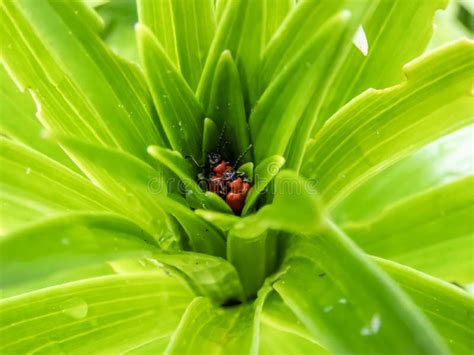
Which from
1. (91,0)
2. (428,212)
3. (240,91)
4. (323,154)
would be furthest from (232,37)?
(91,0)

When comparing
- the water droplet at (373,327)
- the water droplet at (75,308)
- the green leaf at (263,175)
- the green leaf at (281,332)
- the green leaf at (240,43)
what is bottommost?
the green leaf at (281,332)

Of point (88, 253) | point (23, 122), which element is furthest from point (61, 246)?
point (23, 122)

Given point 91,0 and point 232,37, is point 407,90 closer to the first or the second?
point 232,37

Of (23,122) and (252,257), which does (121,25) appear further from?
(252,257)

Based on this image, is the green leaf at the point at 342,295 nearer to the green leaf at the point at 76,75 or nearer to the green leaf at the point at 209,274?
the green leaf at the point at 209,274

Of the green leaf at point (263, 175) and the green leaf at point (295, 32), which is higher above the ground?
the green leaf at point (295, 32)

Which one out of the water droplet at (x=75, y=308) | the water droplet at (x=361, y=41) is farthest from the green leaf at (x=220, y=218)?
the water droplet at (x=361, y=41)

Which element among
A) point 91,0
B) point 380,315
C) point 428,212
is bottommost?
point 428,212
